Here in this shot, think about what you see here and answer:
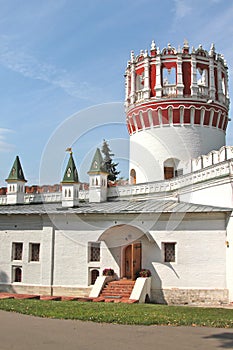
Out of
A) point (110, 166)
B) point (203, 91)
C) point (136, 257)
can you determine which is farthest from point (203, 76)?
point (110, 166)

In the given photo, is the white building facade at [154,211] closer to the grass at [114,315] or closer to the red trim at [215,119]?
the red trim at [215,119]

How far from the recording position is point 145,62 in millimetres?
28188

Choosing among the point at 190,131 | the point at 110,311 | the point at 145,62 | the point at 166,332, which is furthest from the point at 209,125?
the point at 166,332

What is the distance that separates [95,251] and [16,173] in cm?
1073

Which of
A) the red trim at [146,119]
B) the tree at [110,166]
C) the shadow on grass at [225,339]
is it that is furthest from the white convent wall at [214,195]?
the tree at [110,166]

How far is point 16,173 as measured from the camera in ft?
95.5

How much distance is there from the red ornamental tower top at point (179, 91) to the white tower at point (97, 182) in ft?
13.8

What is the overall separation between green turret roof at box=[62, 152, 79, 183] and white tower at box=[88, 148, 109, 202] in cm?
125

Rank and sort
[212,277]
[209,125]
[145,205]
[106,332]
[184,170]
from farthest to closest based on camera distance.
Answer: [209,125] → [184,170] → [145,205] → [212,277] → [106,332]

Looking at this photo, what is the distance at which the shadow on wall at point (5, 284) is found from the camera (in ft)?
73.7

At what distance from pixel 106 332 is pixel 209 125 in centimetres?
2020

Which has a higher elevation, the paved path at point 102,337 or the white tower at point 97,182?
the white tower at point 97,182

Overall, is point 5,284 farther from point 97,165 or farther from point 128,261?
point 97,165

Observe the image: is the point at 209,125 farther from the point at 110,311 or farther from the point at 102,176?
the point at 110,311
